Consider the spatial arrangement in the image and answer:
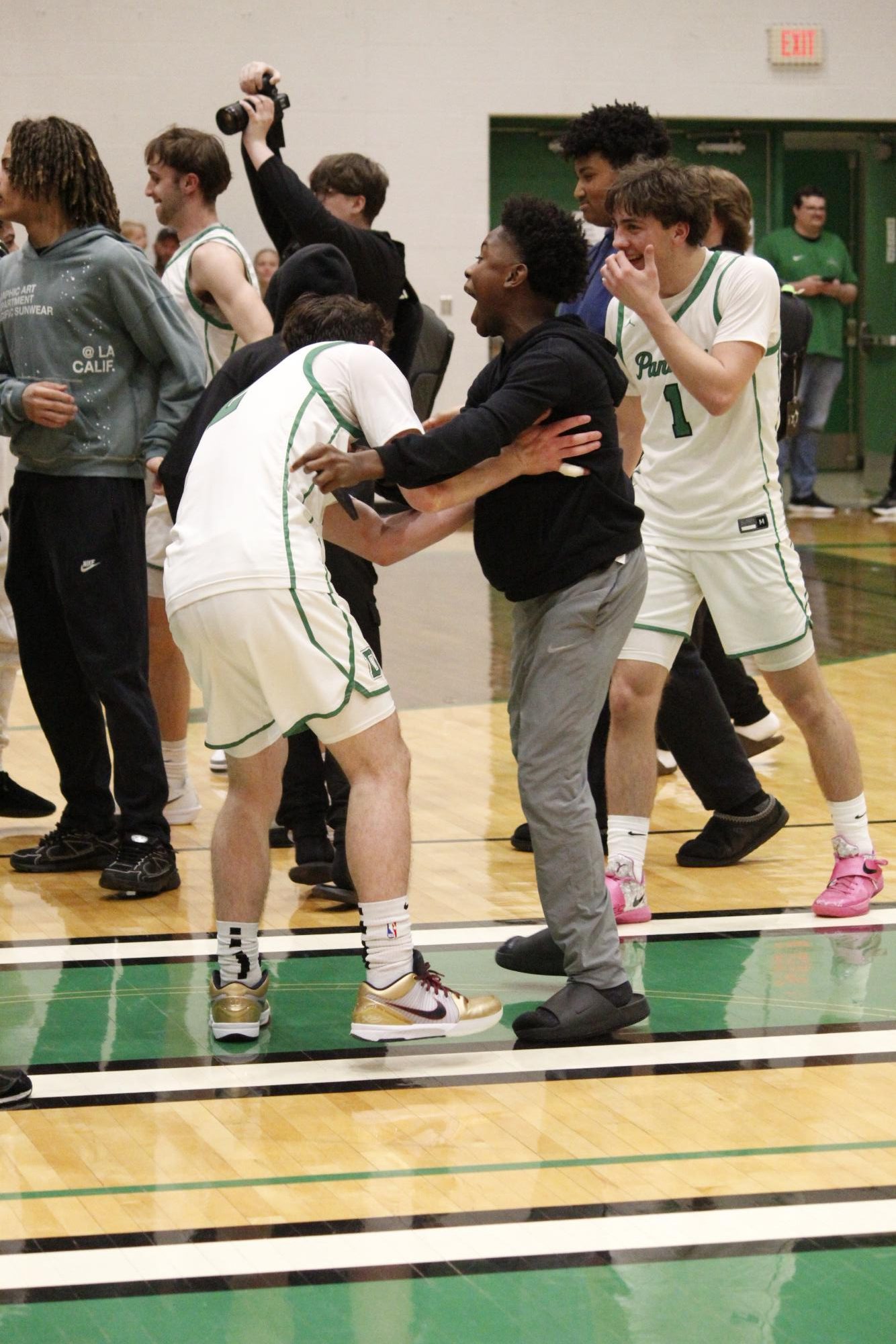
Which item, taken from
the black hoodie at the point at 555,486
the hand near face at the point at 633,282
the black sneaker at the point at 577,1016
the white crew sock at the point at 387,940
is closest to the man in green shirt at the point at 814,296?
the hand near face at the point at 633,282

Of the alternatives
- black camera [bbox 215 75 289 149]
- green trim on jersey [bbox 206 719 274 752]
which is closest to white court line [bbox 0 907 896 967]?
green trim on jersey [bbox 206 719 274 752]

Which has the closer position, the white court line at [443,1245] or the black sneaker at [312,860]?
the white court line at [443,1245]

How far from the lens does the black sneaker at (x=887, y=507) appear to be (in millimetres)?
14180

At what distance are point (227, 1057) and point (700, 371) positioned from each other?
1.83 m

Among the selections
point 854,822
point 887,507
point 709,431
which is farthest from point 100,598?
point 887,507

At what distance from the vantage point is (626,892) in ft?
14.6

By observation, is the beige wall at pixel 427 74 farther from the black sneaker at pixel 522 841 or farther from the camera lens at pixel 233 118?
the black sneaker at pixel 522 841

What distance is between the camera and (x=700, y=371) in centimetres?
417

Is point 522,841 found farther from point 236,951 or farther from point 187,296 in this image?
point 187,296

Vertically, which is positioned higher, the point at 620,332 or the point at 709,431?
the point at 620,332


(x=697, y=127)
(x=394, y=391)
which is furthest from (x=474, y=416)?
(x=697, y=127)

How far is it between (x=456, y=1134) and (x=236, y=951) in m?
0.71

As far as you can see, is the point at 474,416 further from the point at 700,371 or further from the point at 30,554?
the point at 30,554

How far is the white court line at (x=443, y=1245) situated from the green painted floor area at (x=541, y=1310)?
66 mm
